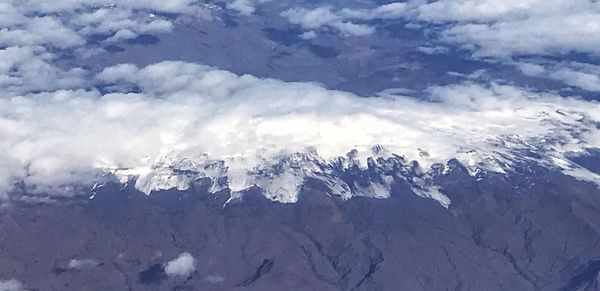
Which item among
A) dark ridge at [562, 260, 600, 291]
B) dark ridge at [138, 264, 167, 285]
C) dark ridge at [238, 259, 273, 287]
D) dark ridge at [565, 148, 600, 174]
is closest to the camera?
dark ridge at [562, 260, 600, 291]

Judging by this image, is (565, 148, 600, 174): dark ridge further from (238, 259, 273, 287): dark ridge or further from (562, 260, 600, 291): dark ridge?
(238, 259, 273, 287): dark ridge

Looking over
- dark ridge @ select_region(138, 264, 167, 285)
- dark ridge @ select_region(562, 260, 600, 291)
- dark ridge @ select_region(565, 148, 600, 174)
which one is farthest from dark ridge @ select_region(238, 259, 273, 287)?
dark ridge @ select_region(565, 148, 600, 174)

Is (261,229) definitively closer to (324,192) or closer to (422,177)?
(324,192)

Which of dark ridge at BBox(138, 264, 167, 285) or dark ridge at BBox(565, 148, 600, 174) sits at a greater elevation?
dark ridge at BBox(565, 148, 600, 174)

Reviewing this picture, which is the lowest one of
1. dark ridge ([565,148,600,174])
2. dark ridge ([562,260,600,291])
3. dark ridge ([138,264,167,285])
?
dark ridge ([138,264,167,285])

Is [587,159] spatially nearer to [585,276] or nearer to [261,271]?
[585,276]

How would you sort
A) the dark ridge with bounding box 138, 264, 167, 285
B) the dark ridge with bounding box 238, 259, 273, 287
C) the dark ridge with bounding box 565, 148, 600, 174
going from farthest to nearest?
the dark ridge with bounding box 565, 148, 600, 174, the dark ridge with bounding box 138, 264, 167, 285, the dark ridge with bounding box 238, 259, 273, 287

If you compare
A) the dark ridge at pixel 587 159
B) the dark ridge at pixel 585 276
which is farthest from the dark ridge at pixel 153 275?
the dark ridge at pixel 587 159

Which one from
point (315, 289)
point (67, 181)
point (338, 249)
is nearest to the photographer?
point (315, 289)

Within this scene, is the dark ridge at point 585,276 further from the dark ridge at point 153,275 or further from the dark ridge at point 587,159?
the dark ridge at point 153,275

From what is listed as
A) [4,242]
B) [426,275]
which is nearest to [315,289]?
[426,275]

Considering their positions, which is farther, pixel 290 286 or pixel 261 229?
pixel 261 229
